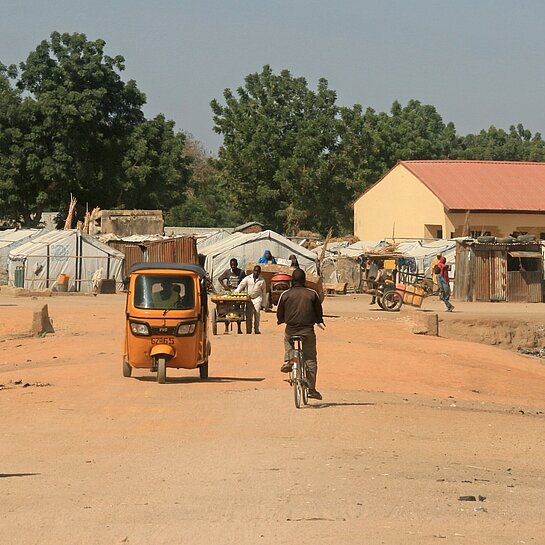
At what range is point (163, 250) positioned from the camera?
49.6 meters

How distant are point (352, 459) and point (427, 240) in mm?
41403

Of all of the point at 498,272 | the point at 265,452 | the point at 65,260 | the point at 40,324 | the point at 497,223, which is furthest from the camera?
the point at 497,223

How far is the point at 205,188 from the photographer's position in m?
97.9

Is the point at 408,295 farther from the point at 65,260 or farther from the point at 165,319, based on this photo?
the point at 165,319

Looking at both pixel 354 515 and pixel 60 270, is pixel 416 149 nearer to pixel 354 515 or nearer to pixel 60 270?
pixel 60 270

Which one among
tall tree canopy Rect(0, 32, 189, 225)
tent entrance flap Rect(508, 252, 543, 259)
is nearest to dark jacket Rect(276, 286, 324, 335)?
tent entrance flap Rect(508, 252, 543, 259)

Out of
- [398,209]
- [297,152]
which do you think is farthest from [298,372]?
[297,152]

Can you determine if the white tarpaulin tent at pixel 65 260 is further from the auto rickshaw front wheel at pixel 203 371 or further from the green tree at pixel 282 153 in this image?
the auto rickshaw front wheel at pixel 203 371

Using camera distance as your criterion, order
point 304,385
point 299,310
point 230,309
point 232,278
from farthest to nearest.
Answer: point 232,278
point 230,309
point 299,310
point 304,385

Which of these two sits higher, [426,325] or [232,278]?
[232,278]

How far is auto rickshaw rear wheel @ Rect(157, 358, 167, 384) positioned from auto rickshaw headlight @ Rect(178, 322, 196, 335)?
486mm

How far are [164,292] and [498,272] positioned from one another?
29.5 metres

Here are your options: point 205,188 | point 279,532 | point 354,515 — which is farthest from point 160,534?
point 205,188

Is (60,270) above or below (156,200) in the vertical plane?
below
